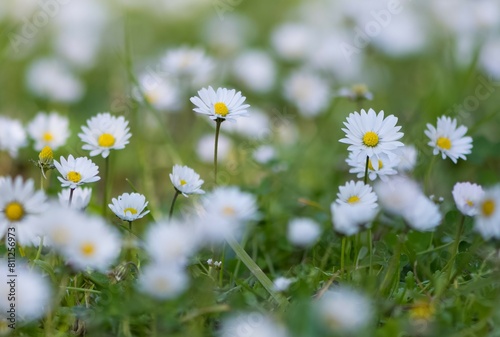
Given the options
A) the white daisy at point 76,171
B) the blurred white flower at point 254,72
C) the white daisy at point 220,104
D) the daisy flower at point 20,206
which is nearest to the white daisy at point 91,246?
the daisy flower at point 20,206

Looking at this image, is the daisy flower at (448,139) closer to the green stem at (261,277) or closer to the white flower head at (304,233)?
the white flower head at (304,233)

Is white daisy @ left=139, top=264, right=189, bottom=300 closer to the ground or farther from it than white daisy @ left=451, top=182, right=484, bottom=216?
closer to the ground

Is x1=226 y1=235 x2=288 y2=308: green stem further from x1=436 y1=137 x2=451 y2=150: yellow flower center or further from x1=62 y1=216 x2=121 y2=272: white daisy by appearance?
x1=436 y1=137 x2=451 y2=150: yellow flower center

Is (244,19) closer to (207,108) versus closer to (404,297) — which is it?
(207,108)

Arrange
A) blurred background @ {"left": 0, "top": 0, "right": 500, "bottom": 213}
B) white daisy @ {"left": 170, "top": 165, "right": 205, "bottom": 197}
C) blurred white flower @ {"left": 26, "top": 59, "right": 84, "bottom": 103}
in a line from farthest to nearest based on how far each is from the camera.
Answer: blurred white flower @ {"left": 26, "top": 59, "right": 84, "bottom": 103}, blurred background @ {"left": 0, "top": 0, "right": 500, "bottom": 213}, white daisy @ {"left": 170, "top": 165, "right": 205, "bottom": 197}

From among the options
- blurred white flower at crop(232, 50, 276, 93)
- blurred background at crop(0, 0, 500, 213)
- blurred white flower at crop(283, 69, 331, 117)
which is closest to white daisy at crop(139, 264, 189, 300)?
blurred background at crop(0, 0, 500, 213)

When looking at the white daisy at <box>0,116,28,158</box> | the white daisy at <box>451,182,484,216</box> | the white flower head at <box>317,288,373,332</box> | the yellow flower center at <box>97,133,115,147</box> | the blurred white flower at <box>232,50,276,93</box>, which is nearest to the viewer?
the white flower head at <box>317,288,373,332</box>

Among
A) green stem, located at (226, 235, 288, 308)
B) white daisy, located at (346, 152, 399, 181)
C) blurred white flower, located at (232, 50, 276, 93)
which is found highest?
blurred white flower, located at (232, 50, 276, 93)
